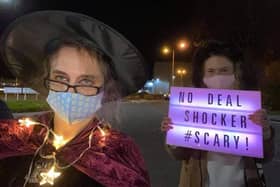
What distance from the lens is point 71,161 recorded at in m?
1.76

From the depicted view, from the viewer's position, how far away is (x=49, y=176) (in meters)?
1.70

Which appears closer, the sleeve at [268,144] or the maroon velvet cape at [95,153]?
the maroon velvet cape at [95,153]

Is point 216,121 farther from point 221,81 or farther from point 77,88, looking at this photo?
point 77,88

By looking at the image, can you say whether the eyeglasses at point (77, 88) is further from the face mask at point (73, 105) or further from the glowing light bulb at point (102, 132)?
the glowing light bulb at point (102, 132)

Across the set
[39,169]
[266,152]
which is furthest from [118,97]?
[266,152]

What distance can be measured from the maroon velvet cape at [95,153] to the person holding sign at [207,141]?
1.10 meters

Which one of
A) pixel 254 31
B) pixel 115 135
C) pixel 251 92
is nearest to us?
pixel 115 135

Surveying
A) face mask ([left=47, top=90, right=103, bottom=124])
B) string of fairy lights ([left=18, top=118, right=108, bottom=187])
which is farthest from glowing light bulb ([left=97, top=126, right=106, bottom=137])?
face mask ([left=47, top=90, right=103, bottom=124])

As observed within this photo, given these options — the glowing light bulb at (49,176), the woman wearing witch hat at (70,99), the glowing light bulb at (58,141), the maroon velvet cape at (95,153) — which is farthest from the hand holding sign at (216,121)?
the glowing light bulb at (49,176)

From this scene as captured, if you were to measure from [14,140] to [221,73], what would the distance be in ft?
5.33

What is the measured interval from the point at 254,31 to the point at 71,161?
22120 mm

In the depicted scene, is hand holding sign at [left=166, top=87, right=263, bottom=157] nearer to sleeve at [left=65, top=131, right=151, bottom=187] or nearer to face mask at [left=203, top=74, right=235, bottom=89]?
face mask at [left=203, top=74, right=235, bottom=89]

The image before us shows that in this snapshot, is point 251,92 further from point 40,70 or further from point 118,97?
point 40,70

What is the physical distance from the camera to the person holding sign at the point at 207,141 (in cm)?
281
